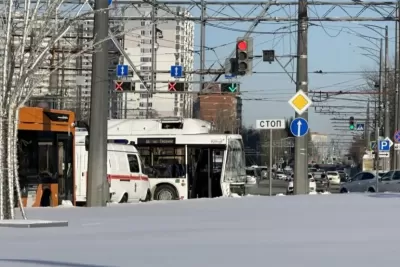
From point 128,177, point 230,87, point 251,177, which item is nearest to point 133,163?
point 128,177

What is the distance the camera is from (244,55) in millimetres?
28750

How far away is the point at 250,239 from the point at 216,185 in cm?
2137

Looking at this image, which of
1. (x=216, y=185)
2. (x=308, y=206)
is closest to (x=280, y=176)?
(x=216, y=185)

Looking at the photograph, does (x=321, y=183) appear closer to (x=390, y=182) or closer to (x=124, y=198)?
(x=390, y=182)

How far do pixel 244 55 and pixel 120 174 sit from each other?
626cm

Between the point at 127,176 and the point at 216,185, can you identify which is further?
the point at 216,185

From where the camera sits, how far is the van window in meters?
27.7

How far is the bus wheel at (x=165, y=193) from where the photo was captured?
31.0m

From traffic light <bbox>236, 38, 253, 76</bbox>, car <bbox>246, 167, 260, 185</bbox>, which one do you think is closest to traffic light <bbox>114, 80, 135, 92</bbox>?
car <bbox>246, 167, 260, 185</bbox>

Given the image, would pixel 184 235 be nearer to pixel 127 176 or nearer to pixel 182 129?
pixel 127 176

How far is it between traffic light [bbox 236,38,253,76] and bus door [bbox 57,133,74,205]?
7411mm

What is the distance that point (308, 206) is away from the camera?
18906 mm

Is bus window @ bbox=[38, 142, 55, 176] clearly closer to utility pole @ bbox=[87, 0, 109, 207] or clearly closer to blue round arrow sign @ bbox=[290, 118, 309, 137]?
utility pole @ bbox=[87, 0, 109, 207]

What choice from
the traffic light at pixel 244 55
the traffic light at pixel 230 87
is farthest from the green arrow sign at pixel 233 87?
Answer: the traffic light at pixel 244 55
